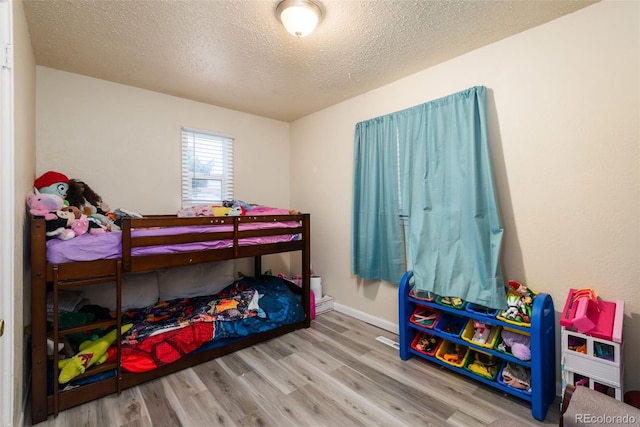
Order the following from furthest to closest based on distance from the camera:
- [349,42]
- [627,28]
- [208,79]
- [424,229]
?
[208,79] → [424,229] → [349,42] → [627,28]

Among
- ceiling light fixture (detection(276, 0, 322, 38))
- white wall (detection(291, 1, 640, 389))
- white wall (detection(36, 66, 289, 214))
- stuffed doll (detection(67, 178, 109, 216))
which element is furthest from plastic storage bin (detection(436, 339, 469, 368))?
stuffed doll (detection(67, 178, 109, 216))

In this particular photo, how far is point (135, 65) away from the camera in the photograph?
238 cm

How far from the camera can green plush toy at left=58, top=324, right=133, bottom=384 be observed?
175 centimetres

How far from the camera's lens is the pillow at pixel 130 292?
2417 mm

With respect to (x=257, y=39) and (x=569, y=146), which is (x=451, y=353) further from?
(x=257, y=39)

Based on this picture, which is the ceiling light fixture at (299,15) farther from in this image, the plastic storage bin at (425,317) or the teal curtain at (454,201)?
the plastic storage bin at (425,317)

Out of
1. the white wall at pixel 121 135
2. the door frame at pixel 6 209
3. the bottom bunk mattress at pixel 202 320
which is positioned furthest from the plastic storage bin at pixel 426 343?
the white wall at pixel 121 135

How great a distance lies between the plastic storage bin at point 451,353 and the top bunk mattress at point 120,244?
167 cm

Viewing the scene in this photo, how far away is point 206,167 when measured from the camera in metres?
3.30

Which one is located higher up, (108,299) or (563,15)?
(563,15)

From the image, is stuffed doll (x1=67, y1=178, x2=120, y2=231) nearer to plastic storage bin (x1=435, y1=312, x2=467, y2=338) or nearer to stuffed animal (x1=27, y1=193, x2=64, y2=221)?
stuffed animal (x1=27, y1=193, x2=64, y2=221)

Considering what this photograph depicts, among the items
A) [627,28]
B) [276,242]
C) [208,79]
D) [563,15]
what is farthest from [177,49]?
[627,28]

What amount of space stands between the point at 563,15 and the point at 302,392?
9.48 feet

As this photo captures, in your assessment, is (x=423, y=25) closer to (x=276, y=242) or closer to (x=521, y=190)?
(x=521, y=190)
